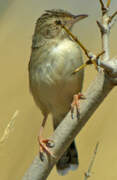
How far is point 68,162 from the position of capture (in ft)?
9.77

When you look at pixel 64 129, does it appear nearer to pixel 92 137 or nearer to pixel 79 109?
pixel 79 109

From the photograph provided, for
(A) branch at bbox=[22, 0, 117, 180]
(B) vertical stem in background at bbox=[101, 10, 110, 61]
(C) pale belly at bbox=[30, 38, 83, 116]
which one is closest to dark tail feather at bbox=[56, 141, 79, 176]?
(C) pale belly at bbox=[30, 38, 83, 116]

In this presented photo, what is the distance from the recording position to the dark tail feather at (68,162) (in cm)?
294

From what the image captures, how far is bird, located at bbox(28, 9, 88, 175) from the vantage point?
2535 mm

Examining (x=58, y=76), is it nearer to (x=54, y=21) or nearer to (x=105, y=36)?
(x=54, y=21)

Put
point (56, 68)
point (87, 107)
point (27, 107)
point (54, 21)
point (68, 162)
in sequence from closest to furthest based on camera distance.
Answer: point (87, 107)
point (56, 68)
point (54, 21)
point (68, 162)
point (27, 107)

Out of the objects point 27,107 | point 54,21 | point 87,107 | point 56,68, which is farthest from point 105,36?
point 27,107

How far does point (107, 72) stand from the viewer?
1.60 m

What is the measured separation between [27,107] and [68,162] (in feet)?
1.93

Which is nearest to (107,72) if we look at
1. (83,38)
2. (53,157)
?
(53,157)

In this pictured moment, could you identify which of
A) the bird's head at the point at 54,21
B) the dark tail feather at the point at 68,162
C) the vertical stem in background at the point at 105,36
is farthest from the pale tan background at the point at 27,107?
the vertical stem in background at the point at 105,36

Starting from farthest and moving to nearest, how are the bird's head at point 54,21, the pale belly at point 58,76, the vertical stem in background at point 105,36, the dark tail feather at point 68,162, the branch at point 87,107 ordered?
the dark tail feather at point 68,162
the bird's head at point 54,21
the pale belly at point 58,76
the vertical stem in background at point 105,36
the branch at point 87,107

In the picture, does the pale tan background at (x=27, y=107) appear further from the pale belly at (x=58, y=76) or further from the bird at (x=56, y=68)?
the pale belly at (x=58, y=76)

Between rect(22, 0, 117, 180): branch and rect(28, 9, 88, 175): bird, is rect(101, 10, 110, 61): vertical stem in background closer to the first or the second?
rect(22, 0, 117, 180): branch
